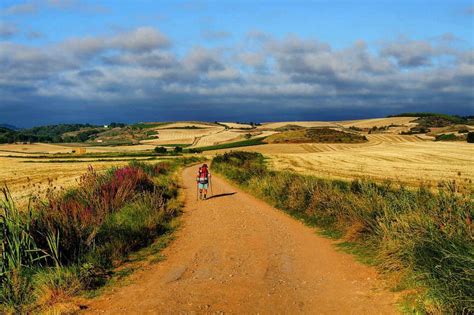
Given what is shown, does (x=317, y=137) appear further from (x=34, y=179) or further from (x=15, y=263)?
(x=15, y=263)

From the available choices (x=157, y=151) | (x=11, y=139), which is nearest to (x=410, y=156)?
(x=157, y=151)

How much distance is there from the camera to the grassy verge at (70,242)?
7961mm

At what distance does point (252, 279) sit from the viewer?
28.9 ft

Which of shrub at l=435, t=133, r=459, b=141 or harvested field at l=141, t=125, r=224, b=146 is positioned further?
harvested field at l=141, t=125, r=224, b=146

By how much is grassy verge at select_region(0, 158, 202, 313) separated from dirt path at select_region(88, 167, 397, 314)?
88 cm

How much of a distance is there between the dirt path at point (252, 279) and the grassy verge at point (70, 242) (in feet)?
2.89

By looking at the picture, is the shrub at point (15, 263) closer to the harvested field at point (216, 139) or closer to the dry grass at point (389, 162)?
the dry grass at point (389, 162)

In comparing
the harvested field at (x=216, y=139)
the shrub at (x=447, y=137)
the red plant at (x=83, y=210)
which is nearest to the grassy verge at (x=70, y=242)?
the red plant at (x=83, y=210)

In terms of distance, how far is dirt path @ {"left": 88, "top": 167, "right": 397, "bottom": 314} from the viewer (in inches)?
290

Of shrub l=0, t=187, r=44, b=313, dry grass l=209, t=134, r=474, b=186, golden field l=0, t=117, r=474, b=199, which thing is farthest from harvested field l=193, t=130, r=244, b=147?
shrub l=0, t=187, r=44, b=313

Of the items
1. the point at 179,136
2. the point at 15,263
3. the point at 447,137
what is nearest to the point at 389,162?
the point at 15,263

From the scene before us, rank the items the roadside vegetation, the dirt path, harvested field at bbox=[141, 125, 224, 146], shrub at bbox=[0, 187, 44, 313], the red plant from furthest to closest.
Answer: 1. harvested field at bbox=[141, 125, 224, 146]
2. the roadside vegetation
3. the red plant
4. shrub at bbox=[0, 187, 44, 313]
5. the dirt path

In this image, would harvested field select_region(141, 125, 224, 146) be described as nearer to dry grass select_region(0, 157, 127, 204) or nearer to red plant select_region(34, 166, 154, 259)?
dry grass select_region(0, 157, 127, 204)

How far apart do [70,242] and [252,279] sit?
197 inches
